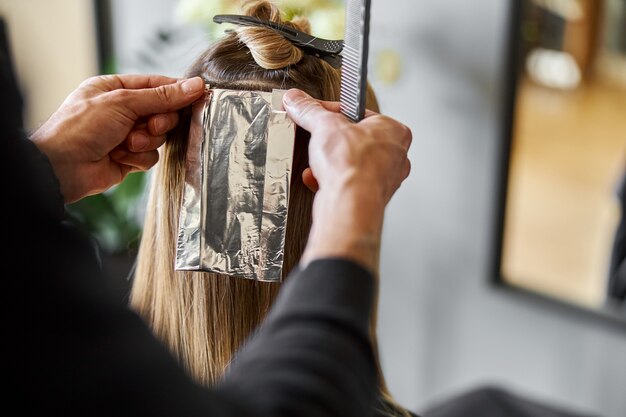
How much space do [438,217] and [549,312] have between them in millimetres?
380

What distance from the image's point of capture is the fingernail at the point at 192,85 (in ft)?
3.00

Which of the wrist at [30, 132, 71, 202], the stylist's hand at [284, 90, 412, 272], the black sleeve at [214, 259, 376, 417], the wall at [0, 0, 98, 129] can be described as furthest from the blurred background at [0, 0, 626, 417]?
the black sleeve at [214, 259, 376, 417]

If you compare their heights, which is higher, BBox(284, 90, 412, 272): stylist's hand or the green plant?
BBox(284, 90, 412, 272): stylist's hand

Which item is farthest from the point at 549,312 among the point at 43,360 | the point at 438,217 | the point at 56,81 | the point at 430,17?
the point at 56,81

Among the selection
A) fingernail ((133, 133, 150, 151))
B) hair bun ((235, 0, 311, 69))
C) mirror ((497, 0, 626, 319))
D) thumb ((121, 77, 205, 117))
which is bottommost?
mirror ((497, 0, 626, 319))

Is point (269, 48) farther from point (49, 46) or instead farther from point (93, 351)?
point (49, 46)

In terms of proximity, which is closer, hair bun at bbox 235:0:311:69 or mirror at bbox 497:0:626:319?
hair bun at bbox 235:0:311:69

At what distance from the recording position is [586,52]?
1705 mm

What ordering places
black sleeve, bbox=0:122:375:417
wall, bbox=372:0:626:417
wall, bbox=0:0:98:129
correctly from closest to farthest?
1. black sleeve, bbox=0:122:375:417
2. wall, bbox=372:0:626:417
3. wall, bbox=0:0:98:129

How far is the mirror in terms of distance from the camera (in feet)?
5.50

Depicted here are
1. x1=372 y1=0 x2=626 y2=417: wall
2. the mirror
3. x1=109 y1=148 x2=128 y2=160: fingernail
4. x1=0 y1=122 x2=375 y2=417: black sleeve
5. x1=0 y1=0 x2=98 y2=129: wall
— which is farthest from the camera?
x1=0 y1=0 x2=98 y2=129: wall

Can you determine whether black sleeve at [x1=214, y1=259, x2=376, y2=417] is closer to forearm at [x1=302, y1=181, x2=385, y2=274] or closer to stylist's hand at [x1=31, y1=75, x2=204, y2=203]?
forearm at [x1=302, y1=181, x2=385, y2=274]

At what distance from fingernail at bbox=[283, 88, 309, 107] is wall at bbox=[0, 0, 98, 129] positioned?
2.05 m

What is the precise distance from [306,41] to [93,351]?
564mm
